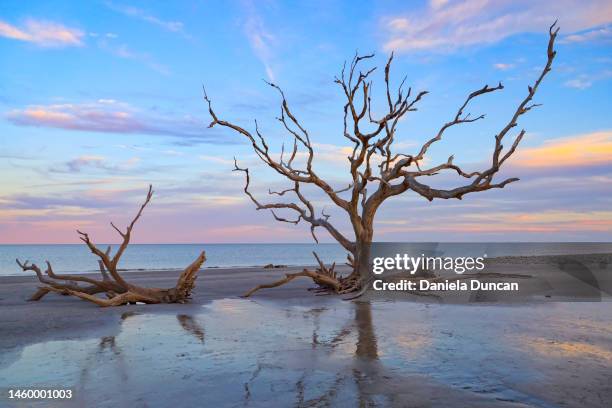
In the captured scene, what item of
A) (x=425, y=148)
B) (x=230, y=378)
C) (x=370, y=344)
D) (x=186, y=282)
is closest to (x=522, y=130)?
(x=425, y=148)

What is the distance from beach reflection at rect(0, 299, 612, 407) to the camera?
200 inches

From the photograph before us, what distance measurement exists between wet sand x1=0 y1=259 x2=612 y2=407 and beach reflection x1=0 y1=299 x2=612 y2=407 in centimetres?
2

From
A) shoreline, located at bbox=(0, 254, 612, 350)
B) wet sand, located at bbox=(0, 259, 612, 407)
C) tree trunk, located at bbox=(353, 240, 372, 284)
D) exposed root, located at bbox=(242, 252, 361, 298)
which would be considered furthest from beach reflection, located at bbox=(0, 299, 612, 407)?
tree trunk, located at bbox=(353, 240, 372, 284)

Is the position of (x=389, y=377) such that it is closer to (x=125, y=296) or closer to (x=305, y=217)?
(x=125, y=296)

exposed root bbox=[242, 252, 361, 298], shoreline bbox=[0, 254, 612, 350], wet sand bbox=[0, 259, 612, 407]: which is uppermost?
exposed root bbox=[242, 252, 361, 298]

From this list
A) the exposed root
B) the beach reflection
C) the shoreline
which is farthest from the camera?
the exposed root

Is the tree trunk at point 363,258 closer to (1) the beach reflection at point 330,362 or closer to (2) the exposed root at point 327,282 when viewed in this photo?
(2) the exposed root at point 327,282

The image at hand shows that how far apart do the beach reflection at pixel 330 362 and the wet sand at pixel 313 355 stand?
0.02 metres

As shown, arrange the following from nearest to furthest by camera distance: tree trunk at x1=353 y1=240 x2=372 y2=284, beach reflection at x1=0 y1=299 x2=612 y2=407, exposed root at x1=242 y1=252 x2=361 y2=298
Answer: beach reflection at x1=0 y1=299 x2=612 y2=407 < exposed root at x1=242 y1=252 x2=361 y2=298 < tree trunk at x1=353 y1=240 x2=372 y2=284

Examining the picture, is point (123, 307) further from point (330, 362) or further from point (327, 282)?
point (330, 362)

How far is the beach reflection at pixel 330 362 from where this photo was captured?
5078 mm

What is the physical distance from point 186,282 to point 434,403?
9753 mm

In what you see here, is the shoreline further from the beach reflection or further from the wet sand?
the beach reflection

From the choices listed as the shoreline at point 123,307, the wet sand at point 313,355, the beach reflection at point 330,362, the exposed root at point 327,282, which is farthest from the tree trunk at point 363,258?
the beach reflection at point 330,362
